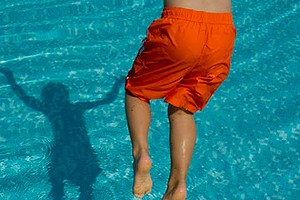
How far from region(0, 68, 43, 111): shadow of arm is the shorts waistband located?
2046mm

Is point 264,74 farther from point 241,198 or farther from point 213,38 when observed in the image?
point 213,38

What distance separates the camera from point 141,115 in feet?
10.0

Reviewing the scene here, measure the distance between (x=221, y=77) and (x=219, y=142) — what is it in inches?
51.4

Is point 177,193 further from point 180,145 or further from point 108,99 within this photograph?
point 108,99

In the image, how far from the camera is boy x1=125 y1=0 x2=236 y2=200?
107 inches

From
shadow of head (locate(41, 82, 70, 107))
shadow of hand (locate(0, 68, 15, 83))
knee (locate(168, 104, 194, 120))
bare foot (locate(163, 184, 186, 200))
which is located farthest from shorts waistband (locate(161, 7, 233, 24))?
shadow of hand (locate(0, 68, 15, 83))

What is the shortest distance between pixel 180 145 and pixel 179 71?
41 cm

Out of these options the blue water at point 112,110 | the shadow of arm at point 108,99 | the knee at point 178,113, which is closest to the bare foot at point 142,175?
the knee at point 178,113

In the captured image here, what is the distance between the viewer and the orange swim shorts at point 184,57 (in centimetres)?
271

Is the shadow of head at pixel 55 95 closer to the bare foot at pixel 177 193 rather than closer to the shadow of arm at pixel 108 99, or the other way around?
the shadow of arm at pixel 108 99

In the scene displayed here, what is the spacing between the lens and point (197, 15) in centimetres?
271

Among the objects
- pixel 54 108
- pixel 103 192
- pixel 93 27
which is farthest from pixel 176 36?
pixel 93 27

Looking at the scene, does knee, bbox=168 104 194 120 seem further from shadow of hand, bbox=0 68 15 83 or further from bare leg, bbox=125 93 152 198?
shadow of hand, bbox=0 68 15 83

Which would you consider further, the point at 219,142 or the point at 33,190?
the point at 219,142
